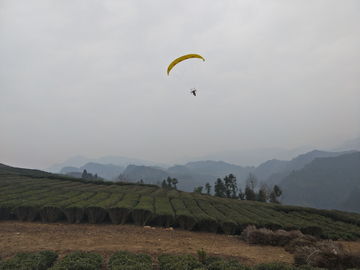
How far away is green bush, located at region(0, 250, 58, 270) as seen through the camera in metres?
4.90

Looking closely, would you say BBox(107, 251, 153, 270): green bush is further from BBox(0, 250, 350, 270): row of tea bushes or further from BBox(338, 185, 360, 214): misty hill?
BBox(338, 185, 360, 214): misty hill

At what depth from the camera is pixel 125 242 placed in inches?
328

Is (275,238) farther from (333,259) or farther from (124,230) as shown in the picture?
(124,230)

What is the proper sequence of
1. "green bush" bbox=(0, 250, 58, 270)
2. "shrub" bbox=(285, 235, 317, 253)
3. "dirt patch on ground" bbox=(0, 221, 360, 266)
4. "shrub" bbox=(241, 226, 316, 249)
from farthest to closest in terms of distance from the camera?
"shrub" bbox=(241, 226, 316, 249), "shrub" bbox=(285, 235, 317, 253), "dirt patch on ground" bbox=(0, 221, 360, 266), "green bush" bbox=(0, 250, 58, 270)

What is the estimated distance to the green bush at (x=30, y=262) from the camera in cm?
490

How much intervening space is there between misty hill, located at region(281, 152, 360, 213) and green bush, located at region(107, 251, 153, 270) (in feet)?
496

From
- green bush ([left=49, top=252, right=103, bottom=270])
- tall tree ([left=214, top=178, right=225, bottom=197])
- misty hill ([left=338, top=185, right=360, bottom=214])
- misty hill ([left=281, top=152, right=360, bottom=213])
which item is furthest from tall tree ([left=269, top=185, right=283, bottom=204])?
misty hill ([left=281, top=152, right=360, bottom=213])

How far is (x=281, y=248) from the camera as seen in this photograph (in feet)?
29.3

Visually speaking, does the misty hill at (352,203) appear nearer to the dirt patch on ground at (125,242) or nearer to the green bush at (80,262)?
the dirt patch on ground at (125,242)

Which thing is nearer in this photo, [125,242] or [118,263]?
[118,263]

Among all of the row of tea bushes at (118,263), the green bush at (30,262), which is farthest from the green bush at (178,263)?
the green bush at (30,262)

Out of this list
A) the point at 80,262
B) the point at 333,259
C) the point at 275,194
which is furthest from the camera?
the point at 275,194

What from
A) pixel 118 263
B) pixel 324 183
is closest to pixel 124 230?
pixel 118 263

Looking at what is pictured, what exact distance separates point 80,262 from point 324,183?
173762 mm
